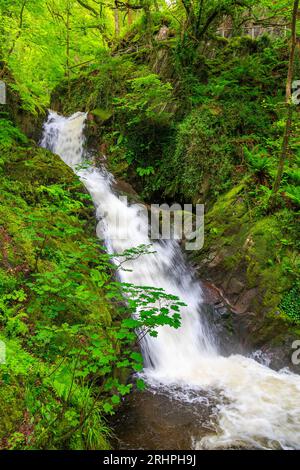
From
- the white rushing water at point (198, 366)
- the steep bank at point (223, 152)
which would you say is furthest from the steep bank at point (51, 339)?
the steep bank at point (223, 152)

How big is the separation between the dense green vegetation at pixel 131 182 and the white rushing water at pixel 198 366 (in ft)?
1.88

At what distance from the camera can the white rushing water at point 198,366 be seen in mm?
3939

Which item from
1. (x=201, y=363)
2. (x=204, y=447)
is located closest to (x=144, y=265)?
(x=201, y=363)

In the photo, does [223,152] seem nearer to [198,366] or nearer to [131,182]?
[131,182]

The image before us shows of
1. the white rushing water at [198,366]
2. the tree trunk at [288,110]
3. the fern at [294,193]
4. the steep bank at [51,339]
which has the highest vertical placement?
the tree trunk at [288,110]

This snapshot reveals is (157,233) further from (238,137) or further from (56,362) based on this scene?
(56,362)

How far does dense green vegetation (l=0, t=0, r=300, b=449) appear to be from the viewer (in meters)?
2.88

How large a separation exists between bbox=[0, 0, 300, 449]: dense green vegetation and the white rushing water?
1.88ft

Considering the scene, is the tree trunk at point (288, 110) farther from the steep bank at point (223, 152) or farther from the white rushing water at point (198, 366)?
the white rushing water at point (198, 366)

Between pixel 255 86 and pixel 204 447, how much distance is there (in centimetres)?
951

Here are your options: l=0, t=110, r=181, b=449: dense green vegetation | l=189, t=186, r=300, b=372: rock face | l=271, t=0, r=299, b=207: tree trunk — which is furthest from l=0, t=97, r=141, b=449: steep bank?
l=271, t=0, r=299, b=207: tree trunk

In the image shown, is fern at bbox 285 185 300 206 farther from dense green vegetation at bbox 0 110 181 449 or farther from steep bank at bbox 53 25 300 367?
dense green vegetation at bbox 0 110 181 449

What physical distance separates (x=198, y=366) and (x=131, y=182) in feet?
21.0

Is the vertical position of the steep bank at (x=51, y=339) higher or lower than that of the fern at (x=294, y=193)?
lower
